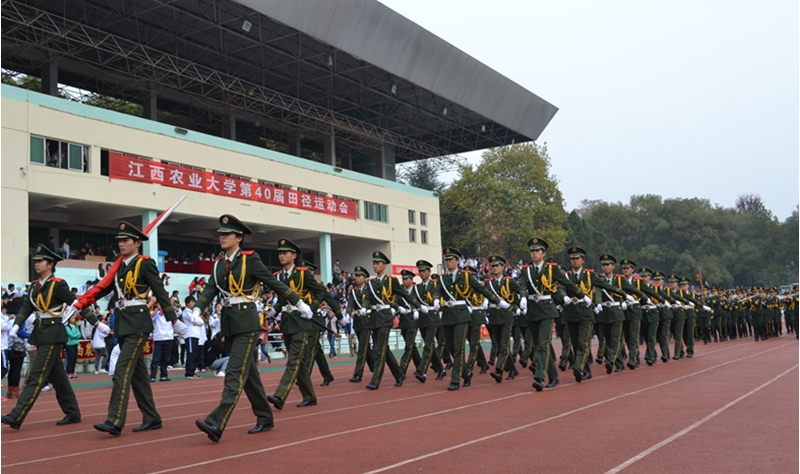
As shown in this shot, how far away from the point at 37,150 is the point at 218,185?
9.16 m

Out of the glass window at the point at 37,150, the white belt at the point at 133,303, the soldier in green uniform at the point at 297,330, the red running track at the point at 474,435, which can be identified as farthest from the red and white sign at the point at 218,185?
the white belt at the point at 133,303

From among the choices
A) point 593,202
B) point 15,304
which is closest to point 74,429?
point 15,304

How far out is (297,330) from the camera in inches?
376

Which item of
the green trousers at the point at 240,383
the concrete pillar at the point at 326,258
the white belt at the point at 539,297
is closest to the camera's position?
the green trousers at the point at 240,383

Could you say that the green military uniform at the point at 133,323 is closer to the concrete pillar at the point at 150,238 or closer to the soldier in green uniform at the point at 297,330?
the soldier in green uniform at the point at 297,330

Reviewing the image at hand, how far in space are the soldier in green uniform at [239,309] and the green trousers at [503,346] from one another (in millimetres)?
6165

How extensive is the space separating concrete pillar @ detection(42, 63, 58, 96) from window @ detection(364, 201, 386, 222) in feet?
62.4

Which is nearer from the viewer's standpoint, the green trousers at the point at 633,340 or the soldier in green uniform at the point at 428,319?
the soldier in green uniform at the point at 428,319

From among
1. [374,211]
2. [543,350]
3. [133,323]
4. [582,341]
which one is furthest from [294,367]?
[374,211]

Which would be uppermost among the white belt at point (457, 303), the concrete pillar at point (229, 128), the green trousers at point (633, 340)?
the concrete pillar at point (229, 128)

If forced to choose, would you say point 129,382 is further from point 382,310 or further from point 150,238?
point 150,238

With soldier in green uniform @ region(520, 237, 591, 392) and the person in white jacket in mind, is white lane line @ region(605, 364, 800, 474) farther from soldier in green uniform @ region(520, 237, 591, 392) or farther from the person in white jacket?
the person in white jacket

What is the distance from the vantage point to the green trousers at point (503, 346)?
13.3 meters

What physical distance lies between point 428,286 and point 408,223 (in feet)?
118
